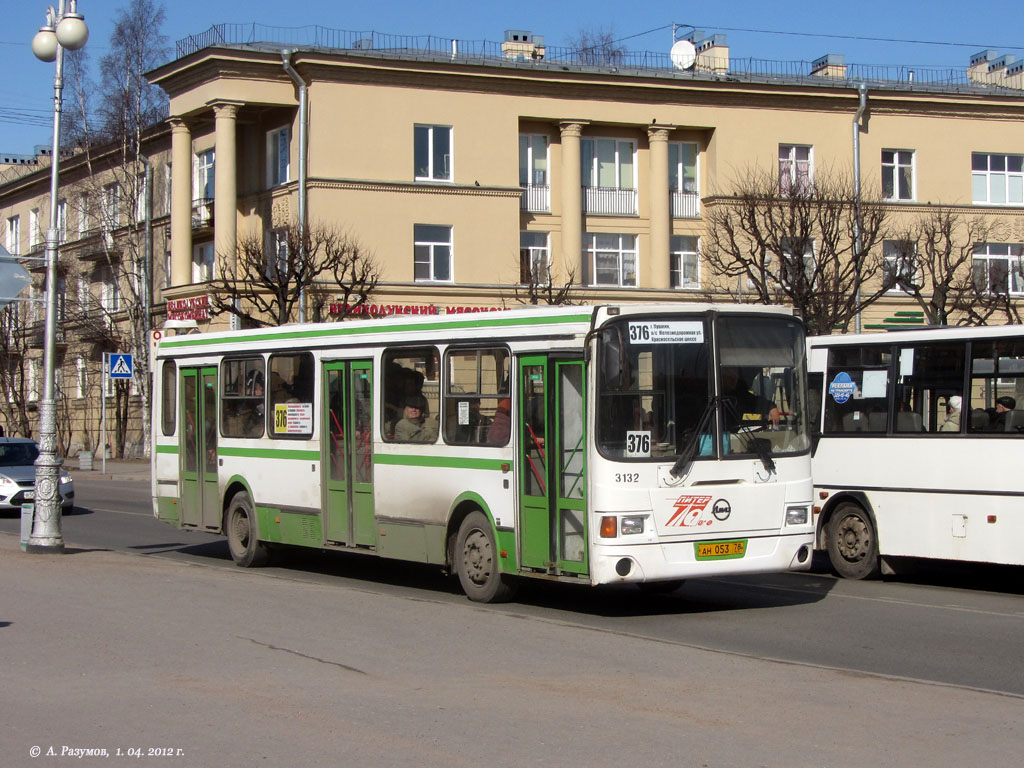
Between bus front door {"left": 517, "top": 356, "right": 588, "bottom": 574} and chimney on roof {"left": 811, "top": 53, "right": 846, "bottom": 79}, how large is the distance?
41.6m

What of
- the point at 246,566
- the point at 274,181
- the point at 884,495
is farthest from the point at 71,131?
the point at 884,495

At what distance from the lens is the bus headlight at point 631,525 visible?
38.8 ft

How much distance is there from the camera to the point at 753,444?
12508mm

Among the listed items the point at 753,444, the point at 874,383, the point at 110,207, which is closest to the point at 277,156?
the point at 110,207

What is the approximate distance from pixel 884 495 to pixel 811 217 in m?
23.1

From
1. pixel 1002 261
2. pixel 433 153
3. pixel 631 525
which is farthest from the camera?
pixel 1002 261

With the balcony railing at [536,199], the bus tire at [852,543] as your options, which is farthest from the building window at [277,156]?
the bus tire at [852,543]

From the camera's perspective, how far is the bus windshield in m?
11.9

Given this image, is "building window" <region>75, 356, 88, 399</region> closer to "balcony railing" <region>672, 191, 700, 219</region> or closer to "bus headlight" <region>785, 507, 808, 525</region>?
"balcony railing" <region>672, 191, 700, 219</region>

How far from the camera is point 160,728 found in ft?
24.5

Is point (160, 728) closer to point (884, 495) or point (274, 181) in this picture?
point (884, 495)

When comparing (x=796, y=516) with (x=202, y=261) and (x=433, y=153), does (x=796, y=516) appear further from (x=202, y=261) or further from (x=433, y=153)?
(x=202, y=261)

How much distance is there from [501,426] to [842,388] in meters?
5.27

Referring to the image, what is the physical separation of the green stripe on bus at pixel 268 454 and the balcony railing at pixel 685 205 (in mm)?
32170
